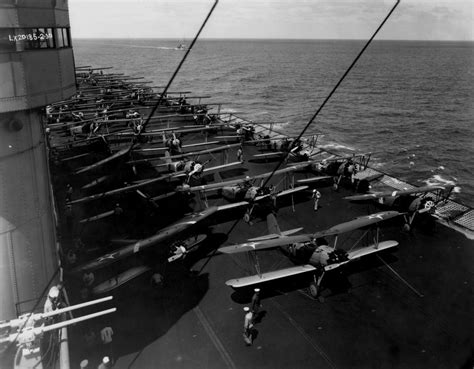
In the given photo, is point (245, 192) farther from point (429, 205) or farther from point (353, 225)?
point (429, 205)

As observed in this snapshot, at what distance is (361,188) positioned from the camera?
40844 mm

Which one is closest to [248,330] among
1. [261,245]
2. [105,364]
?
[261,245]

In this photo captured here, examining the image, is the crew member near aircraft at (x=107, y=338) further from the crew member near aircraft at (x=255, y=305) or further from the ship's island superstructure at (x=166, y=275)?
the crew member near aircraft at (x=255, y=305)

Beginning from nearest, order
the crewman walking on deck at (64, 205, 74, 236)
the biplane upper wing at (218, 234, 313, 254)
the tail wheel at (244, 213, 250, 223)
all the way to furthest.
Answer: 1. the biplane upper wing at (218, 234, 313, 254)
2. the crewman walking on deck at (64, 205, 74, 236)
3. the tail wheel at (244, 213, 250, 223)

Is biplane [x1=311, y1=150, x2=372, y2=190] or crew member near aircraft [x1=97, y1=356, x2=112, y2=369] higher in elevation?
biplane [x1=311, y1=150, x2=372, y2=190]

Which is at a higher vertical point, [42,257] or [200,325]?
[42,257]

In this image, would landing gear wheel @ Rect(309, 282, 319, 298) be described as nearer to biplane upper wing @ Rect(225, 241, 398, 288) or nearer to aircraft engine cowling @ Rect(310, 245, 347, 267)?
biplane upper wing @ Rect(225, 241, 398, 288)

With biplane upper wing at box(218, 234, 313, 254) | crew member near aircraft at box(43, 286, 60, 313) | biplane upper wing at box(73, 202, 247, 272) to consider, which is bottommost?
biplane upper wing at box(73, 202, 247, 272)

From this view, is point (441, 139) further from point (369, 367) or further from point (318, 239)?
point (369, 367)

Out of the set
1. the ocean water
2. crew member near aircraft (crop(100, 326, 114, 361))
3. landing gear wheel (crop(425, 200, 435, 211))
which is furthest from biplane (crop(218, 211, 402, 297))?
the ocean water

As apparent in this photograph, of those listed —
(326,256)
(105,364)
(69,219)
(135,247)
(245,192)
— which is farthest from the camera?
(245,192)

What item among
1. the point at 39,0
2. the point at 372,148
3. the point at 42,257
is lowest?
the point at 372,148

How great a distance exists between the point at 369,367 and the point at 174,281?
13.5 m

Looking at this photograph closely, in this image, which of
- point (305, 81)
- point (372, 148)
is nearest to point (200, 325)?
point (372, 148)
